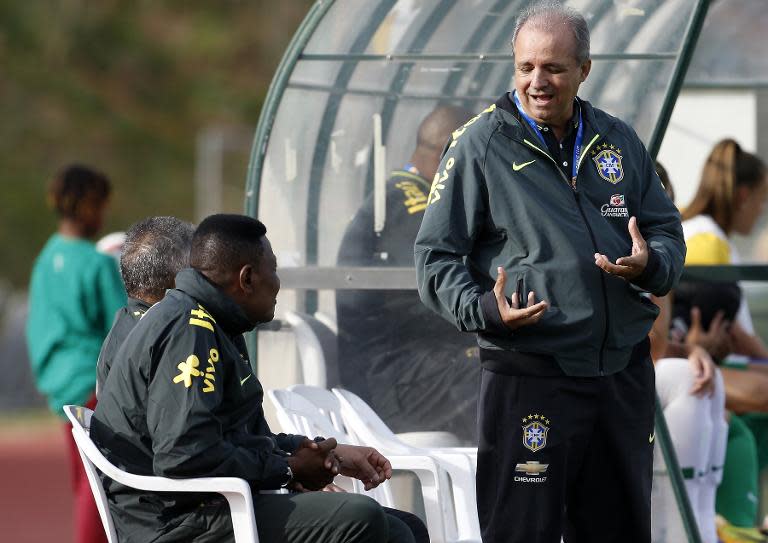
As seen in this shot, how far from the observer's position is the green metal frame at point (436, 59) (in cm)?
543

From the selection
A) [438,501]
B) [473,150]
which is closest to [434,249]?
[473,150]

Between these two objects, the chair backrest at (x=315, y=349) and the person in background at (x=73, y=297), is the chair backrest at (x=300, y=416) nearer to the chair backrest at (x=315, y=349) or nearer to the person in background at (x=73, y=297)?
→ the chair backrest at (x=315, y=349)

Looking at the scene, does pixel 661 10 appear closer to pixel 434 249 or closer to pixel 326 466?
pixel 434 249

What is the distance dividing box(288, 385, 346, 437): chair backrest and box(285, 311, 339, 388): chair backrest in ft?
0.52

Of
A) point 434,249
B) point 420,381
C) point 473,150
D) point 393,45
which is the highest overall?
point 393,45

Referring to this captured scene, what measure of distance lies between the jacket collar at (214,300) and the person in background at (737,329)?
2808mm

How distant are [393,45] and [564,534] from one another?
87.9 inches

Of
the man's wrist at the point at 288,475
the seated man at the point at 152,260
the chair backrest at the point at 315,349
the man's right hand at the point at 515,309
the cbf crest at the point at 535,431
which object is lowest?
the man's wrist at the point at 288,475

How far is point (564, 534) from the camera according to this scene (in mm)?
4539

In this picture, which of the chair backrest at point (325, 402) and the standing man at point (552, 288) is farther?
the chair backrest at point (325, 402)

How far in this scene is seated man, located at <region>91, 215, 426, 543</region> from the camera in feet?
13.6

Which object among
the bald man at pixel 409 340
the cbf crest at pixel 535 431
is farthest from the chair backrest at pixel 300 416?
the cbf crest at pixel 535 431

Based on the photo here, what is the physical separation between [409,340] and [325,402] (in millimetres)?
408

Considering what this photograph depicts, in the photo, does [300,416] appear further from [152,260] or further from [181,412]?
[181,412]
